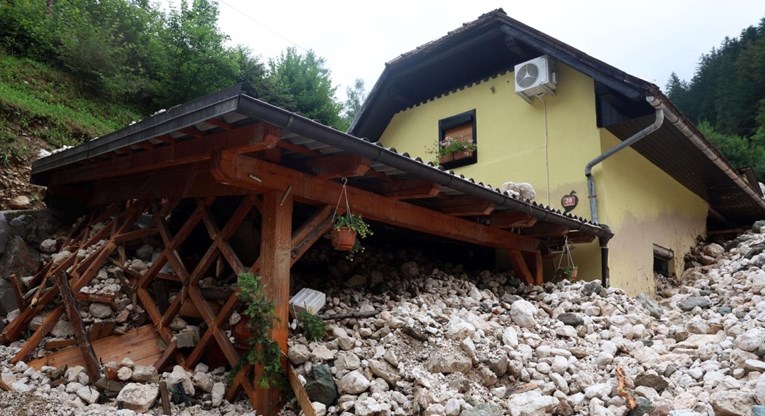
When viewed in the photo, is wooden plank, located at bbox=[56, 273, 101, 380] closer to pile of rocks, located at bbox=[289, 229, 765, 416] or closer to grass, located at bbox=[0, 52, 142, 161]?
pile of rocks, located at bbox=[289, 229, 765, 416]

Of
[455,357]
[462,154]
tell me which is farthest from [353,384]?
[462,154]

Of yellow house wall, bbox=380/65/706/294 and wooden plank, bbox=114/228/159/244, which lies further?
yellow house wall, bbox=380/65/706/294

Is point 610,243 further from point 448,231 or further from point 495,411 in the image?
point 495,411

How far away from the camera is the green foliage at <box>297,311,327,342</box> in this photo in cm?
383

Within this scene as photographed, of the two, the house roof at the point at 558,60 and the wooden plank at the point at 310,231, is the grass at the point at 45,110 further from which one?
the wooden plank at the point at 310,231

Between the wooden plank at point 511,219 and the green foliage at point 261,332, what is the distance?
350 centimetres

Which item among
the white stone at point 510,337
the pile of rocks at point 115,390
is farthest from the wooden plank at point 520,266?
the pile of rocks at point 115,390

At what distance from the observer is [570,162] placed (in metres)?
8.02

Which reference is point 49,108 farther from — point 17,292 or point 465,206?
point 465,206

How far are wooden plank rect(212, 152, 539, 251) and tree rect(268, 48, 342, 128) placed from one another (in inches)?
443

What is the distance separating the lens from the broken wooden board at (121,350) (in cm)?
392

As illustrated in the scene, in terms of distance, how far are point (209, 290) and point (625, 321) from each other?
4.65 metres

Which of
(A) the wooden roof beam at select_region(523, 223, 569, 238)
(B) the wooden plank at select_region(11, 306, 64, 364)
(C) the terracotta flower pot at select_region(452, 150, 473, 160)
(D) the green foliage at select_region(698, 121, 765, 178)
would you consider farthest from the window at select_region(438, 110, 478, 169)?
(D) the green foliage at select_region(698, 121, 765, 178)

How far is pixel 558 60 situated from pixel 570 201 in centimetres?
236
